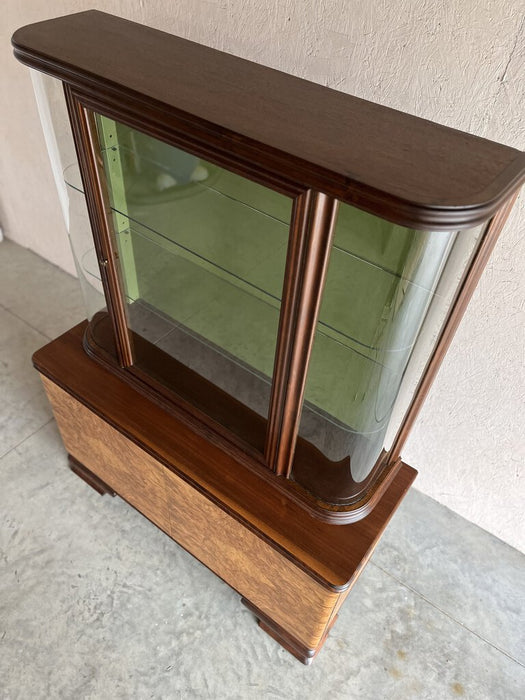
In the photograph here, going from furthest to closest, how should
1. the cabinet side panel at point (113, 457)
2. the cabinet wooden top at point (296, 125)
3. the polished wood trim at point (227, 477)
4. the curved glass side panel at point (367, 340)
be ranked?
1. the cabinet side panel at point (113, 457)
2. the polished wood trim at point (227, 477)
3. the curved glass side panel at point (367, 340)
4. the cabinet wooden top at point (296, 125)

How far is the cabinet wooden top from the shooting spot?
534mm

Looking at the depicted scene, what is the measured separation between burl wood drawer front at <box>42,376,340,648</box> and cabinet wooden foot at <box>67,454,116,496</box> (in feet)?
0.22

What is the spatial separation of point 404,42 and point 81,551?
1.23 metres

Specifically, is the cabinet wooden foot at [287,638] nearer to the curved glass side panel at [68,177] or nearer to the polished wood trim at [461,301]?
the polished wood trim at [461,301]

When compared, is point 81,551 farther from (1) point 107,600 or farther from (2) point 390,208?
(2) point 390,208

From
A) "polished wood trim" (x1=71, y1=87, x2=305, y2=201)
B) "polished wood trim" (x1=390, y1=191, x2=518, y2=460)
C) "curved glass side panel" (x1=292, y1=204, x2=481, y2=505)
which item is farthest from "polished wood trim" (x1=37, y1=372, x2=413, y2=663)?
"polished wood trim" (x1=71, y1=87, x2=305, y2=201)

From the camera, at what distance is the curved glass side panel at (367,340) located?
25.2 inches

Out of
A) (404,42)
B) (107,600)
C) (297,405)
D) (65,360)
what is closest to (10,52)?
(65,360)

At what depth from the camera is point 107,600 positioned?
3.96ft

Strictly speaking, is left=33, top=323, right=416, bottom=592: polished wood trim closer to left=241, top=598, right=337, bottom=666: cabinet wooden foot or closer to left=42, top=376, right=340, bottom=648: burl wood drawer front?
left=42, top=376, right=340, bottom=648: burl wood drawer front

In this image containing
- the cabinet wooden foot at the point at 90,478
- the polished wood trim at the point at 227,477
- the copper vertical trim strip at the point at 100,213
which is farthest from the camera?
the cabinet wooden foot at the point at 90,478

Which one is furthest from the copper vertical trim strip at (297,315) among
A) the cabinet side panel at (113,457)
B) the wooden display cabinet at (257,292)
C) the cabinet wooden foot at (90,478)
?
the cabinet wooden foot at (90,478)

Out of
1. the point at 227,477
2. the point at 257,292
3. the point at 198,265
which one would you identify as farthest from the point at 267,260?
the point at 227,477

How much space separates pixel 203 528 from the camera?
42.2 inches
